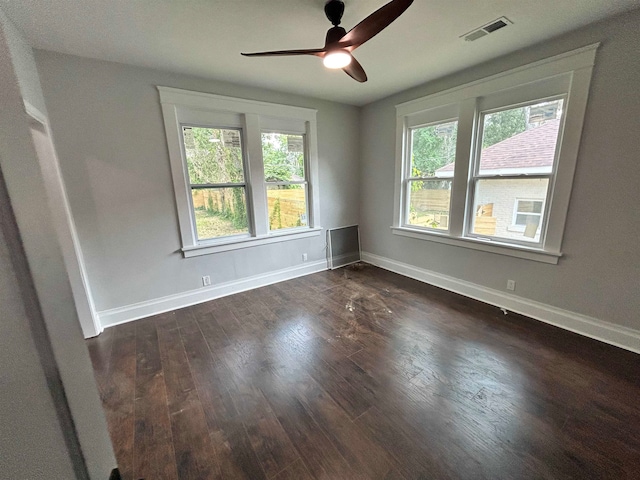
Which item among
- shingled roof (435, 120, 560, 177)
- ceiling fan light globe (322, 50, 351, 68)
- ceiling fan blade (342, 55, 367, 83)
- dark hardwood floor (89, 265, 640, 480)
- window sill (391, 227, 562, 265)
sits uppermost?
ceiling fan blade (342, 55, 367, 83)

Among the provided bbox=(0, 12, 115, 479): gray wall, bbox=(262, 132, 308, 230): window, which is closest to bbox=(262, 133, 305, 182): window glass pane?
bbox=(262, 132, 308, 230): window

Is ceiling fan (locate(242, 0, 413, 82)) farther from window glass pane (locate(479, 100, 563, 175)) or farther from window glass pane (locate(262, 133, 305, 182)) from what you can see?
window glass pane (locate(479, 100, 563, 175))

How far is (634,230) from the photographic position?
6.98ft

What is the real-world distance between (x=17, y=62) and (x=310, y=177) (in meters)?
2.98

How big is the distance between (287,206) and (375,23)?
266 cm

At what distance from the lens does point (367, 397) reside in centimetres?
182

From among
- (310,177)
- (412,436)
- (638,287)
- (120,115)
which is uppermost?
(120,115)

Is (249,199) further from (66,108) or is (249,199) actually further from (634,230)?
(634,230)

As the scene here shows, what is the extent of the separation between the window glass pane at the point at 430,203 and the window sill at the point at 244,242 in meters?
1.52

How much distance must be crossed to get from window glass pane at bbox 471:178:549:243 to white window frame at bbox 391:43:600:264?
7 centimetres

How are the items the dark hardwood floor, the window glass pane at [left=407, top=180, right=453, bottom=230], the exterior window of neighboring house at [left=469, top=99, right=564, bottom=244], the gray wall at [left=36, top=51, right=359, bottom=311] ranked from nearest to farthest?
the dark hardwood floor
the gray wall at [left=36, top=51, right=359, bottom=311]
the exterior window of neighboring house at [left=469, top=99, right=564, bottom=244]
the window glass pane at [left=407, top=180, right=453, bottom=230]

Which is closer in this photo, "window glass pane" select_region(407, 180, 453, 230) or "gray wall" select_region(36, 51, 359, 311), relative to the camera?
"gray wall" select_region(36, 51, 359, 311)

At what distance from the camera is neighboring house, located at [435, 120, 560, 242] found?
2.57 metres

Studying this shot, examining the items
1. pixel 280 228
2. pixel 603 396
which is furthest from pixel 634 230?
pixel 280 228
